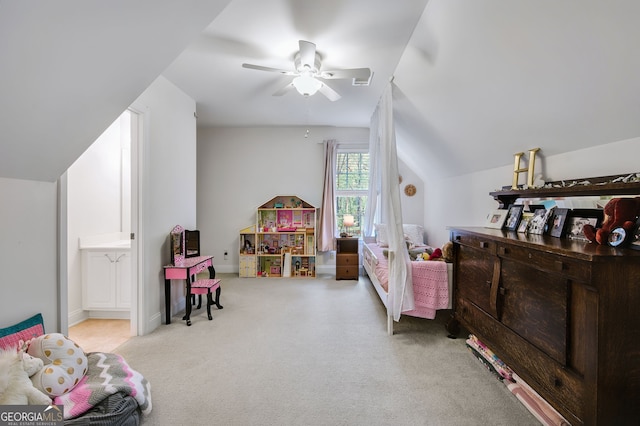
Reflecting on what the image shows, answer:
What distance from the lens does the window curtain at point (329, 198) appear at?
5047 mm

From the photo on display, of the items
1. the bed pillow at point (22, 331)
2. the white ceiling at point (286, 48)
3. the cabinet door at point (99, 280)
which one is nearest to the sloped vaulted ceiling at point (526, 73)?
the white ceiling at point (286, 48)

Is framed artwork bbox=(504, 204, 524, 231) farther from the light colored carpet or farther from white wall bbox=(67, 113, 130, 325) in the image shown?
white wall bbox=(67, 113, 130, 325)

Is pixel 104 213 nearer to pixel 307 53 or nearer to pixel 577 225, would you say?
pixel 307 53

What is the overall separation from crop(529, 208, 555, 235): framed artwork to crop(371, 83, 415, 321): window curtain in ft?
3.40

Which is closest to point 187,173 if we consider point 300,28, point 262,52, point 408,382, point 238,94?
point 238,94

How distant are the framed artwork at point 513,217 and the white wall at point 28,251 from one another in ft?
10.4

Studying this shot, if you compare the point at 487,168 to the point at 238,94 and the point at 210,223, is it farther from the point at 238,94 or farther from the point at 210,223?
the point at 210,223

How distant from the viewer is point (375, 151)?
3.76 meters

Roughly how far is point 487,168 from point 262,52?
2507 millimetres

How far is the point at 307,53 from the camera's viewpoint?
7.38 ft

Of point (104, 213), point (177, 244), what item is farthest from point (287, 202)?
point (104, 213)

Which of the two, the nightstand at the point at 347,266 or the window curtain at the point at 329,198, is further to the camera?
the window curtain at the point at 329,198

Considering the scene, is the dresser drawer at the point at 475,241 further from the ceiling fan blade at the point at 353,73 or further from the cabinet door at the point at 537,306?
the ceiling fan blade at the point at 353,73

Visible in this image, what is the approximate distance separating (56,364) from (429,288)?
2.74 m
